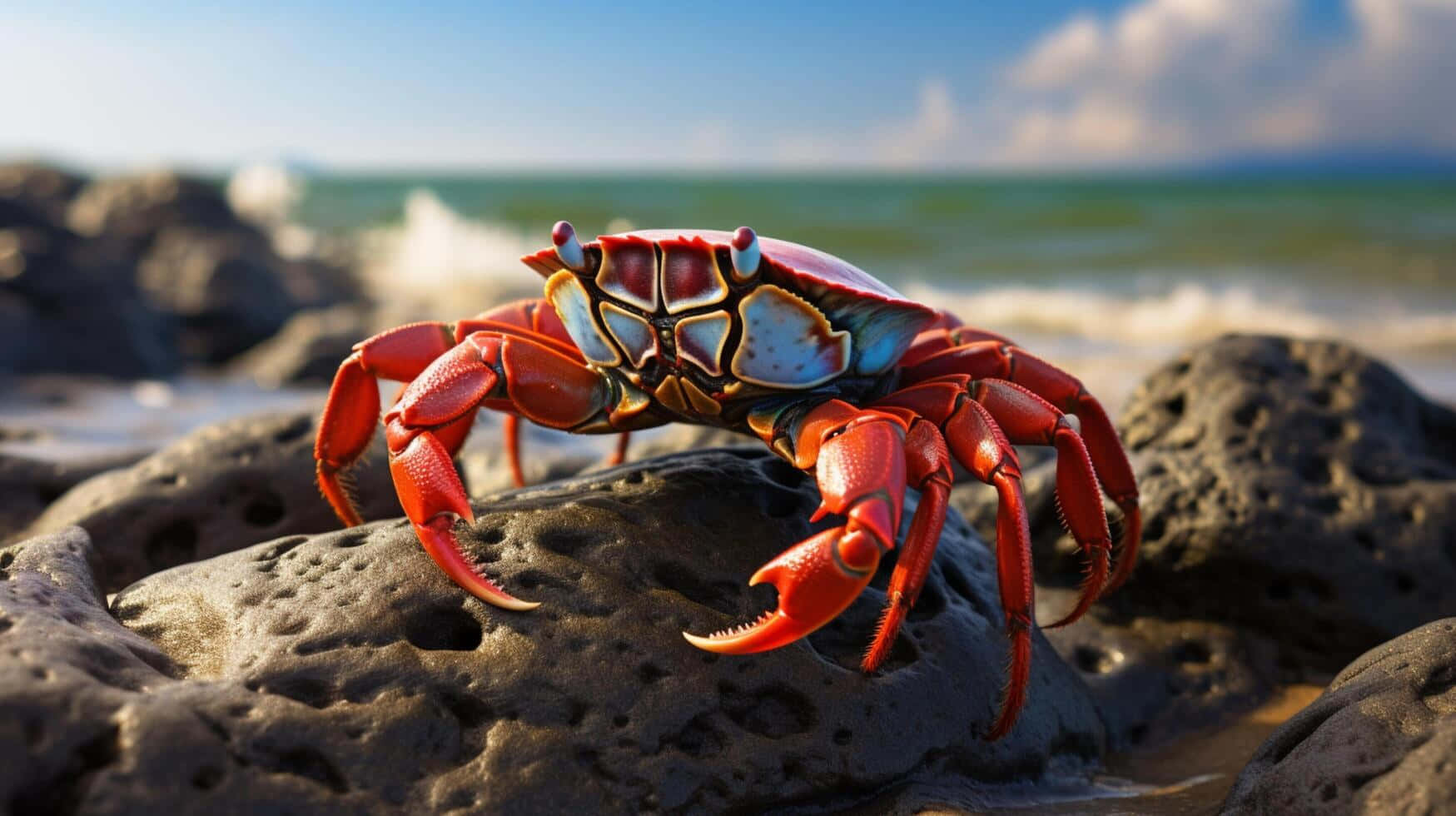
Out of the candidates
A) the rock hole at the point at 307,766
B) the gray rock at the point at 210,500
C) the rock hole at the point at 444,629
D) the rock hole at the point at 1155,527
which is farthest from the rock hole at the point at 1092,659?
the rock hole at the point at 307,766

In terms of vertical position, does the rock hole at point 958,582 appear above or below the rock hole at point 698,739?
above

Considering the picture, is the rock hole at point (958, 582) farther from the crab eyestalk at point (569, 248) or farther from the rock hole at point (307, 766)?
the rock hole at point (307, 766)

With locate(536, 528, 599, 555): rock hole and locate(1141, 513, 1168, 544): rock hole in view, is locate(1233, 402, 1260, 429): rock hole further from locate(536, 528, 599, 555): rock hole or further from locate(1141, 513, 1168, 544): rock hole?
locate(536, 528, 599, 555): rock hole

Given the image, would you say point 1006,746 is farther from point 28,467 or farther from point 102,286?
point 102,286

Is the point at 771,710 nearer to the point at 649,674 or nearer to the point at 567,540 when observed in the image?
the point at 649,674

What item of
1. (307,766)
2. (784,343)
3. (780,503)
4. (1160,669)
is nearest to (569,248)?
(784,343)

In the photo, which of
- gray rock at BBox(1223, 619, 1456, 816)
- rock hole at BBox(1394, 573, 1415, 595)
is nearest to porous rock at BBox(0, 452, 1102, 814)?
gray rock at BBox(1223, 619, 1456, 816)
